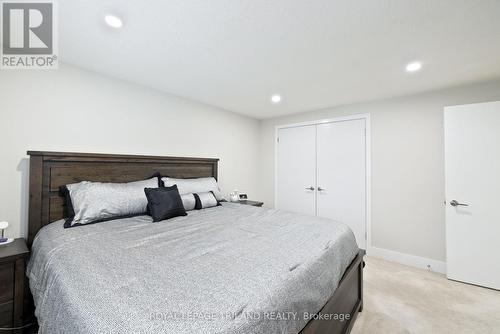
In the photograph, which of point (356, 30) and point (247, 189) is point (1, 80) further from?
point (247, 189)

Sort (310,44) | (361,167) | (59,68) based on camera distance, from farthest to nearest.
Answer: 1. (361,167)
2. (59,68)
3. (310,44)

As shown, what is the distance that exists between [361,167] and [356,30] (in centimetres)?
234

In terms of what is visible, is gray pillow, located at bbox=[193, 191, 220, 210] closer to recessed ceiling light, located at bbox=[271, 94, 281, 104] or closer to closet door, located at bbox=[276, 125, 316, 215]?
recessed ceiling light, located at bbox=[271, 94, 281, 104]

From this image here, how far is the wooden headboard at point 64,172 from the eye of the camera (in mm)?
1901

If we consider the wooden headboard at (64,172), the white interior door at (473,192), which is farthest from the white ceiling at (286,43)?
the wooden headboard at (64,172)

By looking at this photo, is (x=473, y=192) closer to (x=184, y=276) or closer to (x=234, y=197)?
(x=234, y=197)

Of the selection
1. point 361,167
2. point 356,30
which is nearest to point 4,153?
point 356,30

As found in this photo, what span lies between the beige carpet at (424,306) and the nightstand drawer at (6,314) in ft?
8.64

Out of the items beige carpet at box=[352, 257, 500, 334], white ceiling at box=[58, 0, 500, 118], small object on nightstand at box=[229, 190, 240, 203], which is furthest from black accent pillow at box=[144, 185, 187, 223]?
beige carpet at box=[352, 257, 500, 334]

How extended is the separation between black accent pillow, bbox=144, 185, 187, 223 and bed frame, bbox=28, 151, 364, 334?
0.51 meters

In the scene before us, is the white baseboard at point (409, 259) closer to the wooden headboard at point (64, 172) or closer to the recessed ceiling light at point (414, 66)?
the recessed ceiling light at point (414, 66)

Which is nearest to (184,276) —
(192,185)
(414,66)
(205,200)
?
(205,200)

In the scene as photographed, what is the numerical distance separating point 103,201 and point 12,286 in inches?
31.1

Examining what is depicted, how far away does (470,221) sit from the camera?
8.14ft
